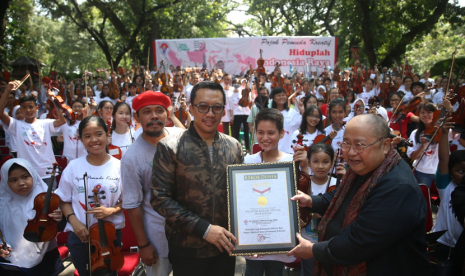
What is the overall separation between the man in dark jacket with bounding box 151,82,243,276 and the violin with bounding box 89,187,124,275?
0.79 meters

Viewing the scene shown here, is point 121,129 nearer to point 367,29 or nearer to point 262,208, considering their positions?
point 262,208

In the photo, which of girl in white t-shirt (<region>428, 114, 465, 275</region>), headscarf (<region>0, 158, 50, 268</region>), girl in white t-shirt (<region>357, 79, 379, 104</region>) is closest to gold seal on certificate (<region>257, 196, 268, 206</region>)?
girl in white t-shirt (<region>428, 114, 465, 275</region>)

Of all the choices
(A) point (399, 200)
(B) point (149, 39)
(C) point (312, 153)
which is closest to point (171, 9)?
(B) point (149, 39)

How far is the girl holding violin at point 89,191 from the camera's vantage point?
2824 millimetres

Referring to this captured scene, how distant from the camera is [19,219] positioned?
3.16 meters

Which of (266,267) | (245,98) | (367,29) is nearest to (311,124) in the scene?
(266,267)

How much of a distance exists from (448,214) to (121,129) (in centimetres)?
429

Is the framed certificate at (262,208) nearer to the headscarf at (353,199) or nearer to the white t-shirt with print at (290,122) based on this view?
the headscarf at (353,199)

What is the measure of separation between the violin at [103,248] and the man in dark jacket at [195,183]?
2.60ft

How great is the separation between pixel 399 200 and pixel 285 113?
14.5ft

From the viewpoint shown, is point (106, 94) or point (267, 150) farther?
point (106, 94)

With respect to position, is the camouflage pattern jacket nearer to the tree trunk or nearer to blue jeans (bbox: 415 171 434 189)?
blue jeans (bbox: 415 171 434 189)

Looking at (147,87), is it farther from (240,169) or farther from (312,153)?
(240,169)

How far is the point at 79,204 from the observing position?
2912 mm
